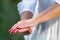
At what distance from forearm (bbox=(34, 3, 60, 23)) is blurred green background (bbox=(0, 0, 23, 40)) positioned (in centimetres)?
147

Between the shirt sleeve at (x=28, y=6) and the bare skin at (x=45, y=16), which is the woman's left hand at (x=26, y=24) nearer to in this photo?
the bare skin at (x=45, y=16)

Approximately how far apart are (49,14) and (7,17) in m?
1.67

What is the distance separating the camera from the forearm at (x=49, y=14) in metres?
2.01

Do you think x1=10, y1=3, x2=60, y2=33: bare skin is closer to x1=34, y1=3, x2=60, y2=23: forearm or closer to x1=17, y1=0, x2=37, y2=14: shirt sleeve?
x1=34, y1=3, x2=60, y2=23: forearm

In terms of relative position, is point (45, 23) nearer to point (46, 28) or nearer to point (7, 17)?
point (46, 28)

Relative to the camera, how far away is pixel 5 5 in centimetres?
359

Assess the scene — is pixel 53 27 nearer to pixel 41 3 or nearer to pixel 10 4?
pixel 41 3

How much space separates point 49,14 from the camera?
2.02 meters

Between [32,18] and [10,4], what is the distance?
1.51 m

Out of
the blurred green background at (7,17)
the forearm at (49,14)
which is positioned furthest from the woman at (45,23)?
the blurred green background at (7,17)

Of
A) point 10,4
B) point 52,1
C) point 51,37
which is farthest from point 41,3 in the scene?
point 10,4

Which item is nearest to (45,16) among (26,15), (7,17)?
(26,15)

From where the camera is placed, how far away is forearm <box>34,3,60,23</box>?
2.01 m

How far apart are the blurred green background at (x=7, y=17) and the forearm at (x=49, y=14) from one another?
147 cm
